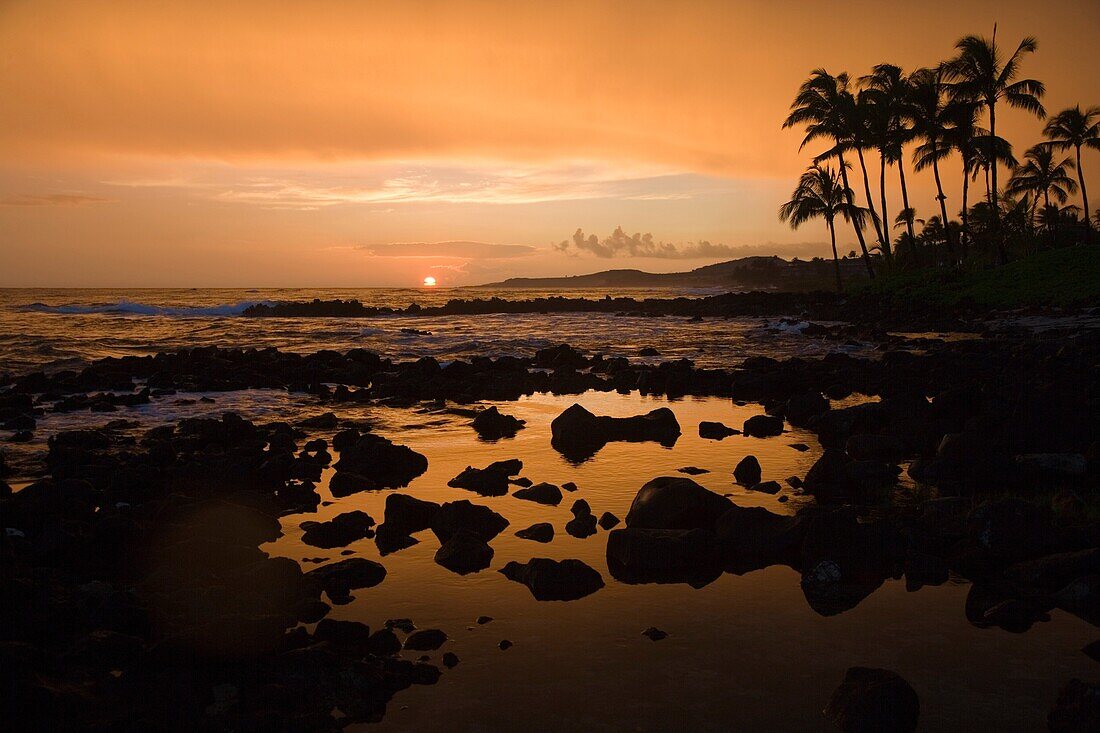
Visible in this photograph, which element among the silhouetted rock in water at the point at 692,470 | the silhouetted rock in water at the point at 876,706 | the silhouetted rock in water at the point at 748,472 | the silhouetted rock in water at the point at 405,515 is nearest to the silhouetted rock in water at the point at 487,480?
the silhouetted rock in water at the point at 405,515

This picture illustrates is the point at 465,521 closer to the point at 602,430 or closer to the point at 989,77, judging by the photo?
the point at 602,430

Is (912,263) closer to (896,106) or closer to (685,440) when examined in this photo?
(896,106)

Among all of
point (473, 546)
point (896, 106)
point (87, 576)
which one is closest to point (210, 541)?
point (87, 576)

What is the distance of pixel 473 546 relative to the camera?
6.76 m

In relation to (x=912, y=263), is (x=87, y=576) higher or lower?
lower

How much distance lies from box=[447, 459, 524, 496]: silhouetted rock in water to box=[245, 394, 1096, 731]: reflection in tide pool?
1705 mm

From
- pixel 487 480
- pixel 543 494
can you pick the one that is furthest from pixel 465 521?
pixel 487 480

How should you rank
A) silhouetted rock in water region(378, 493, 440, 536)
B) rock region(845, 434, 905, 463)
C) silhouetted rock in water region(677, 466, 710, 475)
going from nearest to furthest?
silhouetted rock in water region(378, 493, 440, 536)
silhouetted rock in water region(677, 466, 710, 475)
rock region(845, 434, 905, 463)

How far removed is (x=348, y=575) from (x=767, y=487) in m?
5.17

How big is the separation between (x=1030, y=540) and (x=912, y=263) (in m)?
52.4

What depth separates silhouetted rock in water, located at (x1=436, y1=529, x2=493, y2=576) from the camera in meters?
6.59

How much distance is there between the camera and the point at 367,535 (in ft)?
24.8

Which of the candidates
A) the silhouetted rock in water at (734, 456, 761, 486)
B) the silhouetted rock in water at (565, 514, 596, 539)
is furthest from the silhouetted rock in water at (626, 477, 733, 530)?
the silhouetted rock in water at (734, 456, 761, 486)

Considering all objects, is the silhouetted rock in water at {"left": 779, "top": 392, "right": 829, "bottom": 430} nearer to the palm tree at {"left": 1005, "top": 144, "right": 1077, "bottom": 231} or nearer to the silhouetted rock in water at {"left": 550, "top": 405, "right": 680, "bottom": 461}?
the silhouetted rock in water at {"left": 550, "top": 405, "right": 680, "bottom": 461}
